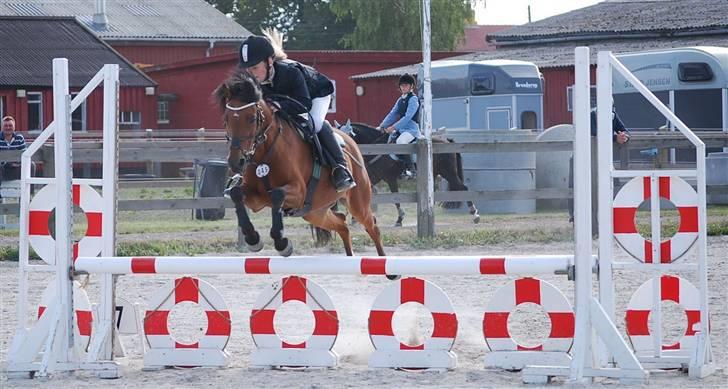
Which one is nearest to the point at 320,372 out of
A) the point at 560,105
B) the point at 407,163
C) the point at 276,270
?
the point at 276,270

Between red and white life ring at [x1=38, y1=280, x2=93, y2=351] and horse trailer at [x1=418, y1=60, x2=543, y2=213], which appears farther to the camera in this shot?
horse trailer at [x1=418, y1=60, x2=543, y2=213]

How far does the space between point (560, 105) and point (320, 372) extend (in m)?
23.7

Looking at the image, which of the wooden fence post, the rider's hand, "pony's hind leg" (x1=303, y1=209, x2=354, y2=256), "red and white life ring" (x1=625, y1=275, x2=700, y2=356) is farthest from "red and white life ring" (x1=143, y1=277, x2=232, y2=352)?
the rider's hand

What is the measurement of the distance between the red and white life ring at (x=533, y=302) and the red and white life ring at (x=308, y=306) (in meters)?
0.90

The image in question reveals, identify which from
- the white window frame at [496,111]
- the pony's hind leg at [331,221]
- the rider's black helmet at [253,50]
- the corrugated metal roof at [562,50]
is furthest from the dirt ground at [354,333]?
the corrugated metal roof at [562,50]

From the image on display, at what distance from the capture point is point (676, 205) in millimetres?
6383

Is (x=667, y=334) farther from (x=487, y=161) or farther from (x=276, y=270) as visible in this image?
(x=487, y=161)

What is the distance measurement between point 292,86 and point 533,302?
2.77 meters

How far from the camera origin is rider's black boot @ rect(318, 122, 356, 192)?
347 inches

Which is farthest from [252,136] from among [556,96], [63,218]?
[556,96]

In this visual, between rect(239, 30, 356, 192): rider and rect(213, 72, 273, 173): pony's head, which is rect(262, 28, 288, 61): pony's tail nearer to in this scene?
rect(239, 30, 356, 192): rider

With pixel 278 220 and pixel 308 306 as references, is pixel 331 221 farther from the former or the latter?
pixel 308 306

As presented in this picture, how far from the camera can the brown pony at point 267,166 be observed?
7.56m

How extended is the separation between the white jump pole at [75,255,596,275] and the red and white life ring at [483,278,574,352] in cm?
20
